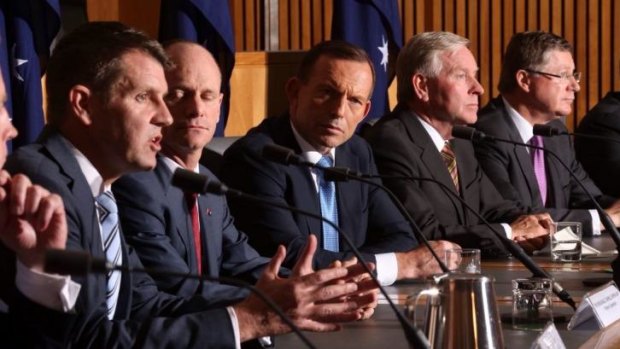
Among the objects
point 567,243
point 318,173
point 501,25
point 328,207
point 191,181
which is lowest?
point 567,243

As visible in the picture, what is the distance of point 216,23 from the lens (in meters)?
5.48

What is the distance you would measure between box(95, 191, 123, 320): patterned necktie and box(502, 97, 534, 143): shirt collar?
10.2 ft

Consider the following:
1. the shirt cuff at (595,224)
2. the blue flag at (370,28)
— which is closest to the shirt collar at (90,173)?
the shirt cuff at (595,224)

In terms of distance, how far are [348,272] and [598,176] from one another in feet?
12.9

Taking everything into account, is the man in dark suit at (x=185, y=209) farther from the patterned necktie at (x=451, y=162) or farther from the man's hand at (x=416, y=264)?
the patterned necktie at (x=451, y=162)

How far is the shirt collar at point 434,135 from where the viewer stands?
472 cm

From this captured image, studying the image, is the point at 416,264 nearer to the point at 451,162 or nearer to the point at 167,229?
the point at 167,229

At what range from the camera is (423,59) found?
484cm

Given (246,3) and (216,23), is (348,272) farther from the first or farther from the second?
(246,3)

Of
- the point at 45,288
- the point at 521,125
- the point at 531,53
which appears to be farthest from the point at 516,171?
the point at 45,288

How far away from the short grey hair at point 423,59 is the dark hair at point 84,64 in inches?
83.4

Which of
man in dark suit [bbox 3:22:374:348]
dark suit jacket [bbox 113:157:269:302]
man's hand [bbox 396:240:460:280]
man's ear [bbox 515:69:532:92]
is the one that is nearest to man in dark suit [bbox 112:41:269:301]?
dark suit jacket [bbox 113:157:269:302]

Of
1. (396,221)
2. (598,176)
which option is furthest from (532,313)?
(598,176)

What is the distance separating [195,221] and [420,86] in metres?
1.73
